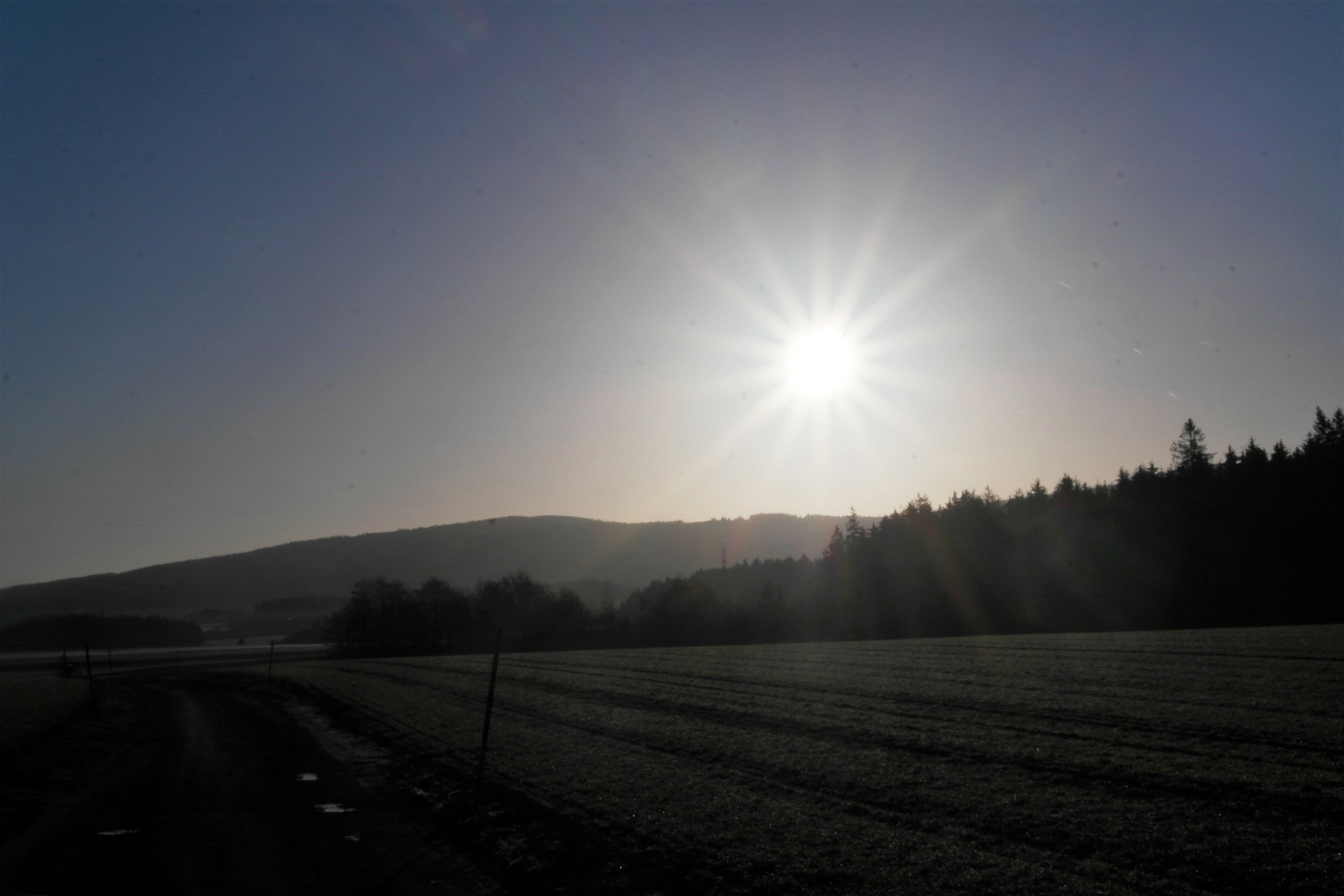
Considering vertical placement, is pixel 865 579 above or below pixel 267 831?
above

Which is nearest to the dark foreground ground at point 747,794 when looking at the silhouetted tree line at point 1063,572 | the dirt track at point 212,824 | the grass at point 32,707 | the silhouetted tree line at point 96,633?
the dirt track at point 212,824

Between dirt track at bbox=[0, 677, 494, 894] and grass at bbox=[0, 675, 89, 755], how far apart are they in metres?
1.10

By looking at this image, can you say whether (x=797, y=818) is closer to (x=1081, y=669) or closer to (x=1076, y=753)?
(x=1076, y=753)

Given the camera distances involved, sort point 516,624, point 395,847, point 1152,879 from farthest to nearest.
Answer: point 516,624 → point 395,847 → point 1152,879

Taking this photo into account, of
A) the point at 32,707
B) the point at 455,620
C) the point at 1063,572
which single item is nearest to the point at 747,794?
the point at 32,707

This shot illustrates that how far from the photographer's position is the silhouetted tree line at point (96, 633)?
14900 cm

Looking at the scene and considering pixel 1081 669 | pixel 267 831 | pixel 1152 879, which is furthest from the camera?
pixel 1081 669

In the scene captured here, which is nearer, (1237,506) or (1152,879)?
(1152,879)

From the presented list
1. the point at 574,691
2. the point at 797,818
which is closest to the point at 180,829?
the point at 797,818

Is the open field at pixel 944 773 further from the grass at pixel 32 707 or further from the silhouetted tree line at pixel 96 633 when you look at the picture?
the silhouetted tree line at pixel 96 633

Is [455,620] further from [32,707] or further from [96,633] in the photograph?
[32,707]

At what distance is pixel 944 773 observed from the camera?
14594 mm

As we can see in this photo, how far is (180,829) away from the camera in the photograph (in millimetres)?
13250

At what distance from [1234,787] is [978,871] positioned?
18.6ft
